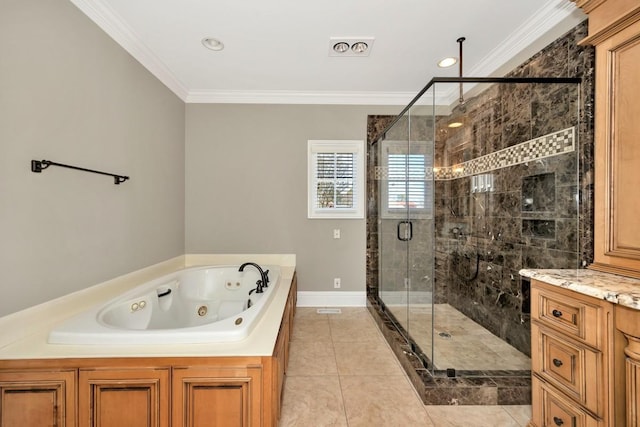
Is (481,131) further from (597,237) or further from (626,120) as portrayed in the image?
(597,237)

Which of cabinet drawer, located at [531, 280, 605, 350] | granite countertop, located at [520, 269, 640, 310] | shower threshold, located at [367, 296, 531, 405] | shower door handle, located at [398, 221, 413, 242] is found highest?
shower door handle, located at [398, 221, 413, 242]

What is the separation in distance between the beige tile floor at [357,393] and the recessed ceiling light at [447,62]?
267 centimetres

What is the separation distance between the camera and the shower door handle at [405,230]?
2596 mm

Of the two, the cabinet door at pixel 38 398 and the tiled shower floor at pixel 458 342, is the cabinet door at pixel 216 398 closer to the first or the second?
the cabinet door at pixel 38 398

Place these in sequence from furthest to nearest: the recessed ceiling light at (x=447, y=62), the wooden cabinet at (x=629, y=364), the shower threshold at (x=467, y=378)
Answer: the recessed ceiling light at (x=447, y=62), the shower threshold at (x=467, y=378), the wooden cabinet at (x=629, y=364)

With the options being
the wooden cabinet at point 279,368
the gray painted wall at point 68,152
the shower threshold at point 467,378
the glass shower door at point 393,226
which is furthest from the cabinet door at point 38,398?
the glass shower door at point 393,226

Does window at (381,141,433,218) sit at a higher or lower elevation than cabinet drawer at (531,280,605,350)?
higher

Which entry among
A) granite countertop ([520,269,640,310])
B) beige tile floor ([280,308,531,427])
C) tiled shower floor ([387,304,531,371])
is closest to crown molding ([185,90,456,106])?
tiled shower floor ([387,304,531,371])

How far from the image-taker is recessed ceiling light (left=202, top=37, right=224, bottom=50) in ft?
7.21

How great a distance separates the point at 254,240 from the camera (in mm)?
3246

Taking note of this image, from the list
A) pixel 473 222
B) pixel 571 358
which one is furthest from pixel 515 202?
pixel 571 358

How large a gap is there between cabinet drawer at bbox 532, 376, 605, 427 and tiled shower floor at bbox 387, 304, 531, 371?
17.0 inches

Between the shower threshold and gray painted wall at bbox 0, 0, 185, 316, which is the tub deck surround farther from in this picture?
the shower threshold

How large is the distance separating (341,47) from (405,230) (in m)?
1.78
